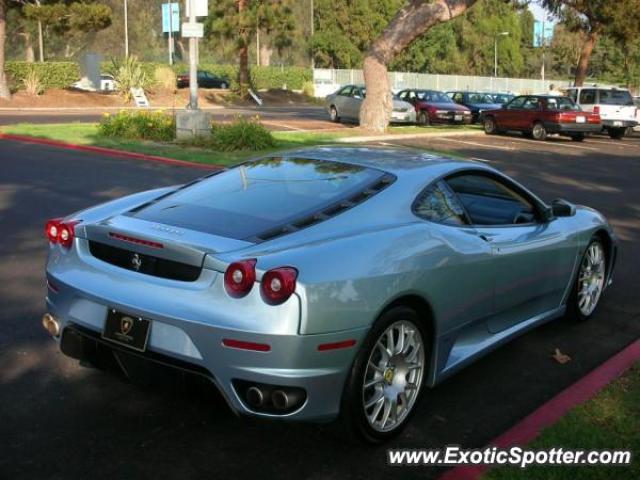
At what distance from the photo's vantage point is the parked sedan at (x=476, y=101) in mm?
33375

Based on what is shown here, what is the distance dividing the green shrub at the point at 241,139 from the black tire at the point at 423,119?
47.5 feet

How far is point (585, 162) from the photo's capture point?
18.7 meters

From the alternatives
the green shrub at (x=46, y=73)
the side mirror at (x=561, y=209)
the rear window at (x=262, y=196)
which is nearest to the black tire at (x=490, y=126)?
the side mirror at (x=561, y=209)

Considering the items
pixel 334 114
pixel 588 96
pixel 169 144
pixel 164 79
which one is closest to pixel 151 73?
pixel 164 79

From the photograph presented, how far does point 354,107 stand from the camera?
29.4 meters

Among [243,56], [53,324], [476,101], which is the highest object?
[243,56]

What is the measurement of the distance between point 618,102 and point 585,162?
35.9 feet

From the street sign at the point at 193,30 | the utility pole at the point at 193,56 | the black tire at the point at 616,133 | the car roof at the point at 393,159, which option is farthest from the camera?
the black tire at the point at 616,133

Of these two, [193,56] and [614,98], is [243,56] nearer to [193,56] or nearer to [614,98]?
[614,98]

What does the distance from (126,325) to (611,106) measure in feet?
90.3

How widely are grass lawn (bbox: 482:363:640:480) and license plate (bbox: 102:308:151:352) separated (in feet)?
5.48

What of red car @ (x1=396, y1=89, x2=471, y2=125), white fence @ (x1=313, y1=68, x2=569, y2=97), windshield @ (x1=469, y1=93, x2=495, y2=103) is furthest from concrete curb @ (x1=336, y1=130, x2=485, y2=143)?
white fence @ (x1=313, y1=68, x2=569, y2=97)

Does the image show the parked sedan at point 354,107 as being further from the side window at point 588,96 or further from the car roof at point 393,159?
the car roof at point 393,159

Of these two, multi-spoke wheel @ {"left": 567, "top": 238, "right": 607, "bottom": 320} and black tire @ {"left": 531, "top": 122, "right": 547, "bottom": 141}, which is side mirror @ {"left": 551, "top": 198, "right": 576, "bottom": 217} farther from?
black tire @ {"left": 531, "top": 122, "right": 547, "bottom": 141}
